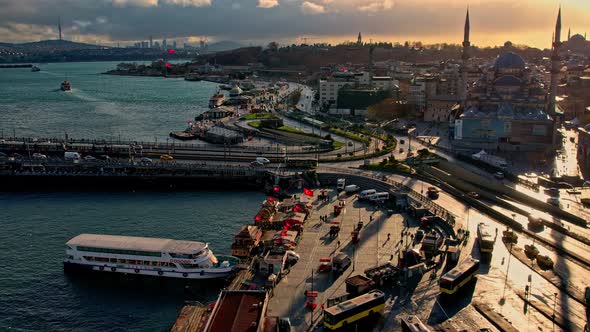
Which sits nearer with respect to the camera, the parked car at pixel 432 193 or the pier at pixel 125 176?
the parked car at pixel 432 193

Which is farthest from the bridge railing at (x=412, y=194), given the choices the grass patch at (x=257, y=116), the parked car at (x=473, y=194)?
the grass patch at (x=257, y=116)

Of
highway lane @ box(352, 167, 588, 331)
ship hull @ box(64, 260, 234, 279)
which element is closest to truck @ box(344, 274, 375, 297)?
highway lane @ box(352, 167, 588, 331)

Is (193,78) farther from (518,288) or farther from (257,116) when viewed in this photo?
(518,288)

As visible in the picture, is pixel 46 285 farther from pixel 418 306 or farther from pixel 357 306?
pixel 418 306

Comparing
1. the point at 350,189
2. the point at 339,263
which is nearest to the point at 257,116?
the point at 350,189

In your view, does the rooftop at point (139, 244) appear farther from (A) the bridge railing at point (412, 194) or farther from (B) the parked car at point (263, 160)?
(B) the parked car at point (263, 160)
